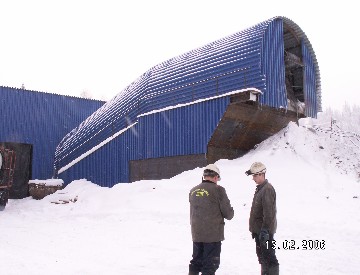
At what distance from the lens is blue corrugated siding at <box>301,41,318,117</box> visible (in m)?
18.8

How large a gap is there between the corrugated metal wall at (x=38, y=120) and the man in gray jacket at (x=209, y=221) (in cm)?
2251

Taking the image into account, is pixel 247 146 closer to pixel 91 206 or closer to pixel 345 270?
pixel 91 206

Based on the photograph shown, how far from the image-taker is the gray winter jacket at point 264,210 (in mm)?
4625

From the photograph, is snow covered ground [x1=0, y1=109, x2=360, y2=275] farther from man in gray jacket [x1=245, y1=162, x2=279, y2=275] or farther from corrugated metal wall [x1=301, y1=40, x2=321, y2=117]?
man in gray jacket [x1=245, y1=162, x2=279, y2=275]

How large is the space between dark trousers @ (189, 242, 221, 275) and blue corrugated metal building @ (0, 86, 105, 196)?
2250 cm

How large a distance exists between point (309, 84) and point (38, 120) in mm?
18312

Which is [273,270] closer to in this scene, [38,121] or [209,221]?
[209,221]

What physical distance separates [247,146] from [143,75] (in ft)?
26.3

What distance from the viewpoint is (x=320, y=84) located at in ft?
65.5

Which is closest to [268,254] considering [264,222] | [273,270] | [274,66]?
[273,270]

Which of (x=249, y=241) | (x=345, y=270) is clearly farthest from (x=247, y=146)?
(x=345, y=270)

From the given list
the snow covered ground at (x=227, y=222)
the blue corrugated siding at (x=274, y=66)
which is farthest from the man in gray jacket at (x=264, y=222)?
the blue corrugated siding at (x=274, y=66)

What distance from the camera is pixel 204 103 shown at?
15883mm

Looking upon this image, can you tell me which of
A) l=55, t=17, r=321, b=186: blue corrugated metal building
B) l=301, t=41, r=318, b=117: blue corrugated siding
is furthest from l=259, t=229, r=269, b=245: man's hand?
l=301, t=41, r=318, b=117: blue corrugated siding
